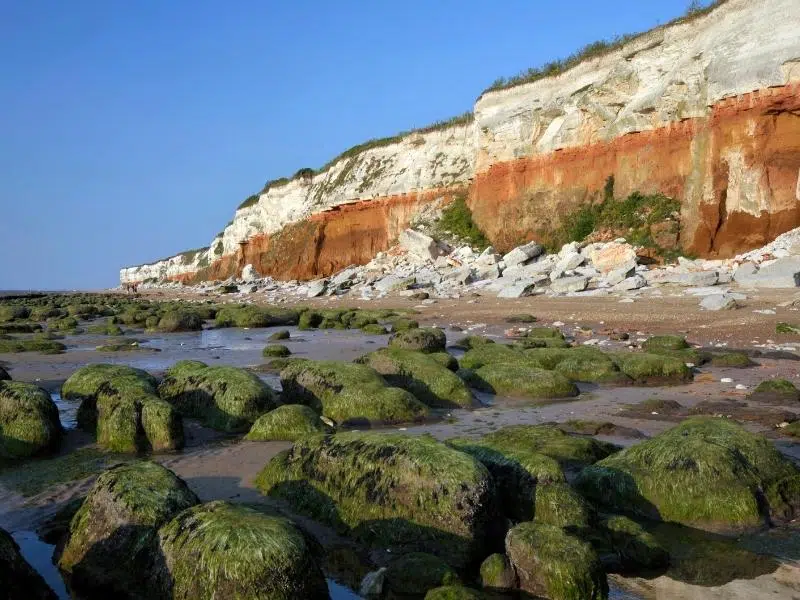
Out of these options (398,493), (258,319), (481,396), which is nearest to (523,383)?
(481,396)

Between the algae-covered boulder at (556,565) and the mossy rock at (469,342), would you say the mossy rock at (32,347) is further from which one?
the algae-covered boulder at (556,565)

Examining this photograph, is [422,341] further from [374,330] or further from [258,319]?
[258,319]

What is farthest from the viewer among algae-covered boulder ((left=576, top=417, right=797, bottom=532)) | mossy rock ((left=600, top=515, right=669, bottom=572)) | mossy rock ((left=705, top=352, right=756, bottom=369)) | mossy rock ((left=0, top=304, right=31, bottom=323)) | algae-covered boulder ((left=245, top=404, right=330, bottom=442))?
mossy rock ((left=0, top=304, right=31, bottom=323))

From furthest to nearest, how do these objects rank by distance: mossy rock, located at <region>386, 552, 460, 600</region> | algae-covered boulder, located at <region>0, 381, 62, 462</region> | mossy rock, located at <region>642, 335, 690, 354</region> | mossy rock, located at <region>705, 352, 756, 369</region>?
mossy rock, located at <region>642, 335, 690, 354</region>, mossy rock, located at <region>705, 352, 756, 369</region>, algae-covered boulder, located at <region>0, 381, 62, 462</region>, mossy rock, located at <region>386, 552, 460, 600</region>

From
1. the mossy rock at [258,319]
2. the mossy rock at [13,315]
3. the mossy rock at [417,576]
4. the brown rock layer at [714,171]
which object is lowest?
the mossy rock at [417,576]

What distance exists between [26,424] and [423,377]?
5954mm

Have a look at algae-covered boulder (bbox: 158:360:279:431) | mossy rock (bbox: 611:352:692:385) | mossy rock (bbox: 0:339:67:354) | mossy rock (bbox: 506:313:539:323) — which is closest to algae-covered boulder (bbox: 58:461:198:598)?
algae-covered boulder (bbox: 158:360:279:431)

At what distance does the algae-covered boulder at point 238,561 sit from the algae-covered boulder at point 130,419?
12.1 ft

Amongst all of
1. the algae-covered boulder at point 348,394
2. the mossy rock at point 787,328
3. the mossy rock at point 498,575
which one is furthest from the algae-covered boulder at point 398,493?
the mossy rock at point 787,328

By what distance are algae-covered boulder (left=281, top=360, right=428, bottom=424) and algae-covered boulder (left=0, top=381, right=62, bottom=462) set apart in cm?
350

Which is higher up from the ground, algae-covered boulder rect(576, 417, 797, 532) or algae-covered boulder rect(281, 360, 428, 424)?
algae-covered boulder rect(281, 360, 428, 424)

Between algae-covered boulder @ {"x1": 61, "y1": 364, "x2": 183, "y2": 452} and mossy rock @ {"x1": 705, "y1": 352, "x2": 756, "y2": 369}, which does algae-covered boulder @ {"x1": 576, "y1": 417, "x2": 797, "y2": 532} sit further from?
mossy rock @ {"x1": 705, "y1": 352, "x2": 756, "y2": 369}

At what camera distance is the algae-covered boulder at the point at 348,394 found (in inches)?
382

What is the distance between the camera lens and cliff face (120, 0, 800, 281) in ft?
84.0
